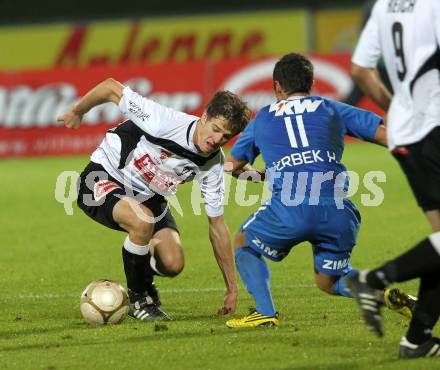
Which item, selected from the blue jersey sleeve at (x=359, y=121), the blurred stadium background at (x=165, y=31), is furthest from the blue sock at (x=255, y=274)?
the blurred stadium background at (x=165, y=31)

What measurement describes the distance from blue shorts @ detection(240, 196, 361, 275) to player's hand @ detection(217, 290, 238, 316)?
2.33 feet

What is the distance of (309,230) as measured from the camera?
654cm

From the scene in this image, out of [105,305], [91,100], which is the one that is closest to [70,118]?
[91,100]

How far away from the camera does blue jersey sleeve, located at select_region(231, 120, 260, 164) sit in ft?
22.2

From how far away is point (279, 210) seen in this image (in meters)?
6.57

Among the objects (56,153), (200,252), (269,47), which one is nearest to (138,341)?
(200,252)

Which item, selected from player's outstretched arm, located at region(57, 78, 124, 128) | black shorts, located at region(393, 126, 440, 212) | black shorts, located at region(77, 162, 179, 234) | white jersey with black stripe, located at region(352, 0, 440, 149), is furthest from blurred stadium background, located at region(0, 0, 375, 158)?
black shorts, located at region(393, 126, 440, 212)

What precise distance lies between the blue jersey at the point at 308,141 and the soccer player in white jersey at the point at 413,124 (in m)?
0.83

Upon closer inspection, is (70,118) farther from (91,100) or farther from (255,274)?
(255,274)

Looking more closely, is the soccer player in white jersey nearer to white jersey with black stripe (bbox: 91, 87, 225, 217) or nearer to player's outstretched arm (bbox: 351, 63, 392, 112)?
player's outstretched arm (bbox: 351, 63, 392, 112)

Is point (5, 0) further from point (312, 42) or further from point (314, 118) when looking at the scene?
point (314, 118)

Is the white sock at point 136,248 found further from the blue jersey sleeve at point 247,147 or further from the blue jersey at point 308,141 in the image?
the blue jersey at point 308,141

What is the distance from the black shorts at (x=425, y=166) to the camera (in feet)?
18.1

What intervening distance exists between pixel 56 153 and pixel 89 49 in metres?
7.31
